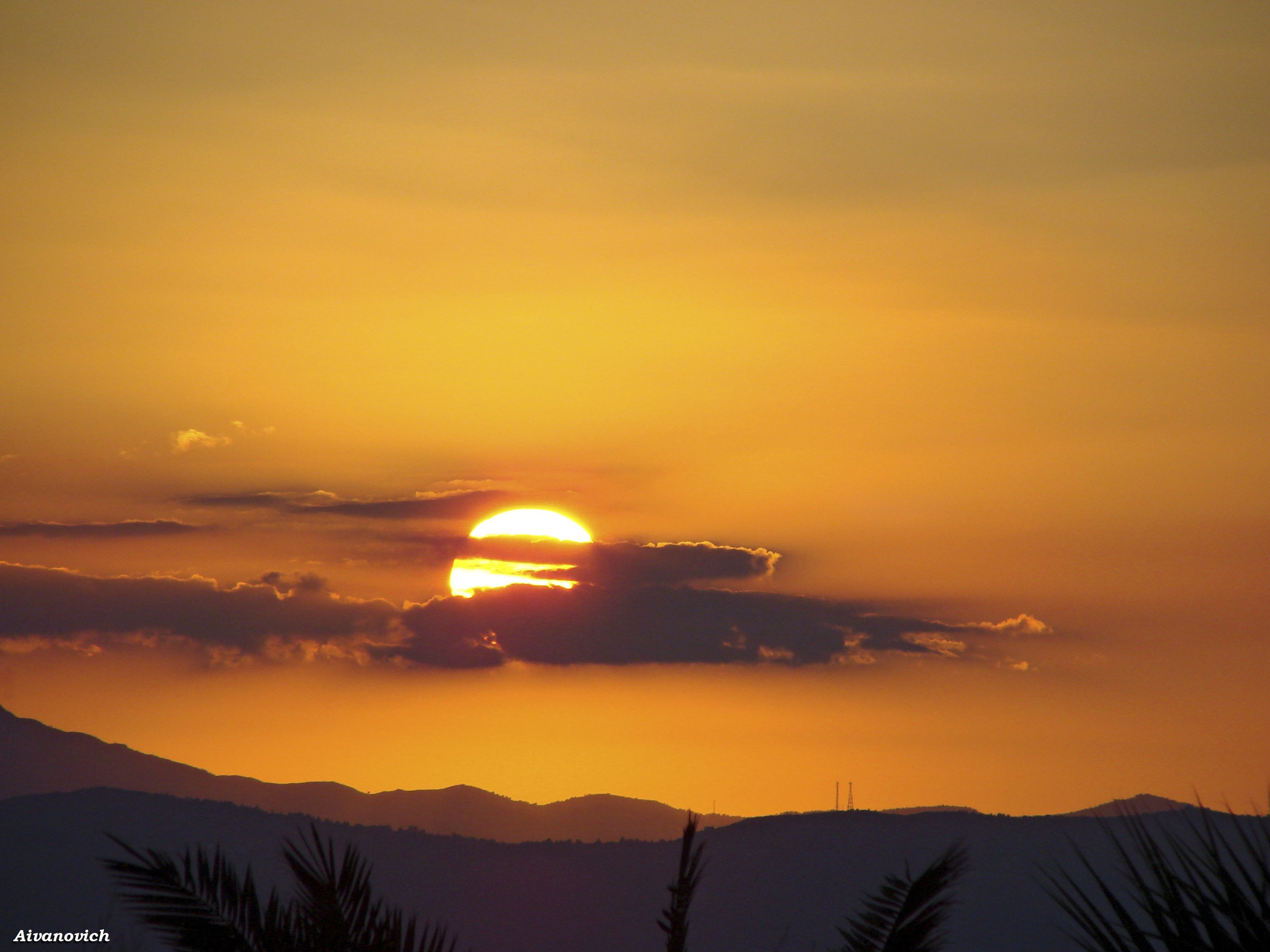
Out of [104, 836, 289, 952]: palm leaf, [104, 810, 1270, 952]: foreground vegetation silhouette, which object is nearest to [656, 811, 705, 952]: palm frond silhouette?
[104, 810, 1270, 952]: foreground vegetation silhouette

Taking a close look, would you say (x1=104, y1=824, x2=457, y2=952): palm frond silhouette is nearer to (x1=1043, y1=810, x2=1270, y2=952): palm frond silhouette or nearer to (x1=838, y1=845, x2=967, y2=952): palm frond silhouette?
(x1=838, y1=845, x2=967, y2=952): palm frond silhouette

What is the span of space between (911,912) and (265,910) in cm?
584

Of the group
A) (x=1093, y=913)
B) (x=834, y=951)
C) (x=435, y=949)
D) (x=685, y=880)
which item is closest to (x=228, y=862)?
(x=435, y=949)

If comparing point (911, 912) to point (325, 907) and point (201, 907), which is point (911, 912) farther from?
point (201, 907)

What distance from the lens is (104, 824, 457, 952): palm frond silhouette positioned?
1259 centimetres

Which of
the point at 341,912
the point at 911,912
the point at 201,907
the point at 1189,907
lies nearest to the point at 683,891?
the point at 911,912

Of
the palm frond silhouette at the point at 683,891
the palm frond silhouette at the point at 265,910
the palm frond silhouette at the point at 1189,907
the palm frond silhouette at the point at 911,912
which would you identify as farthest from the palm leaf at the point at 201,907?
the palm frond silhouette at the point at 1189,907

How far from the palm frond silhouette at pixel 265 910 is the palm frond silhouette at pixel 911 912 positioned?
3.89 m

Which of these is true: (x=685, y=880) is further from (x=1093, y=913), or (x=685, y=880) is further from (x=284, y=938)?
(x=1093, y=913)

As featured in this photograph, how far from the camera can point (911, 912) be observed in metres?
12.8

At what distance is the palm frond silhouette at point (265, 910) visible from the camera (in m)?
12.6

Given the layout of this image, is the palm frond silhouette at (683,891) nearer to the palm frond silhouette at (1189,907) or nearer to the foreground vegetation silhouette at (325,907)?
the foreground vegetation silhouette at (325,907)

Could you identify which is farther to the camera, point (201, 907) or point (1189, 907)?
Result: point (201, 907)

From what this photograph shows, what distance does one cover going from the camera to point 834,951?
13.7 metres
